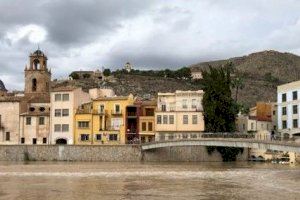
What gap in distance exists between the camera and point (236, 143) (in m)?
72.3

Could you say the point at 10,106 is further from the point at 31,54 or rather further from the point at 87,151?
the point at 87,151

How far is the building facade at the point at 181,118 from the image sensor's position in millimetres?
98375

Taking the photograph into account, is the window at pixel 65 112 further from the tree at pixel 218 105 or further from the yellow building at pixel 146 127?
the tree at pixel 218 105

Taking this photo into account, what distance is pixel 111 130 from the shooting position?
100188 millimetres

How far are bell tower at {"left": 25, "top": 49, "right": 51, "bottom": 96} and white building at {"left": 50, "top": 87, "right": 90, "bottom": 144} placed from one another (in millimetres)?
9242

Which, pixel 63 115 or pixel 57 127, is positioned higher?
pixel 63 115

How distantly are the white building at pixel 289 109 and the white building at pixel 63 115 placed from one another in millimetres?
36907

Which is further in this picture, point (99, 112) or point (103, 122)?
point (99, 112)

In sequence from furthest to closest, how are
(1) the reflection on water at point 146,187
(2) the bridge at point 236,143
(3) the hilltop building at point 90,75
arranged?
(3) the hilltop building at point 90,75 < (2) the bridge at point 236,143 < (1) the reflection on water at point 146,187

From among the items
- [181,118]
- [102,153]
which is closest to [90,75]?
[181,118]

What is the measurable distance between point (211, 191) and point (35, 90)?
248 feet

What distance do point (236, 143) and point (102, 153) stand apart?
84.9ft

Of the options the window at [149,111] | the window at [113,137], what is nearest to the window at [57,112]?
the window at [113,137]

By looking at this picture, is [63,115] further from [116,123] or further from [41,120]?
[116,123]
